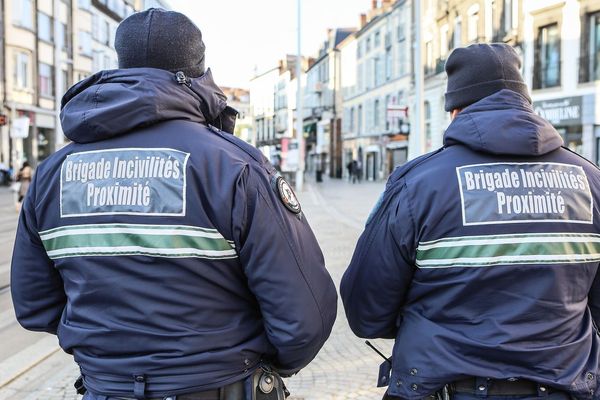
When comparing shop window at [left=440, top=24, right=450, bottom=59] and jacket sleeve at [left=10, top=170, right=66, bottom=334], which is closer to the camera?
jacket sleeve at [left=10, top=170, right=66, bottom=334]

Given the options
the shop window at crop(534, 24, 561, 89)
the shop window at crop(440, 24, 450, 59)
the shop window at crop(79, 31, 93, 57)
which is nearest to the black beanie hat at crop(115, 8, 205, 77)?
the shop window at crop(534, 24, 561, 89)

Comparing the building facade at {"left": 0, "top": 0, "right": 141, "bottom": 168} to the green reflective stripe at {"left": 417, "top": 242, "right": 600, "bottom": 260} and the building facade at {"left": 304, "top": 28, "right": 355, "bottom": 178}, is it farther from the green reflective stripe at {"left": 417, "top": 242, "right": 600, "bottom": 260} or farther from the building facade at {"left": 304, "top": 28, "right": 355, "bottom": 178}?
the green reflective stripe at {"left": 417, "top": 242, "right": 600, "bottom": 260}

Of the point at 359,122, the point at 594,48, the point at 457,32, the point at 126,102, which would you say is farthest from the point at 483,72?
the point at 359,122

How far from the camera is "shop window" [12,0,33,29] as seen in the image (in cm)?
3231

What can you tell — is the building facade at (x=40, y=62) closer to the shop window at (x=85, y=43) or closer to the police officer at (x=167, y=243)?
the shop window at (x=85, y=43)

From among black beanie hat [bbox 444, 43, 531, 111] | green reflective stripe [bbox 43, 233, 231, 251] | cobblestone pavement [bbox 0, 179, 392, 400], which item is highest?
black beanie hat [bbox 444, 43, 531, 111]

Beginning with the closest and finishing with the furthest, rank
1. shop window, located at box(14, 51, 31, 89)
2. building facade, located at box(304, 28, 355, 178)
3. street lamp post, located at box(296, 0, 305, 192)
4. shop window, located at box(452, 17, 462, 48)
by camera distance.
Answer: shop window, located at box(452, 17, 462, 48) → street lamp post, located at box(296, 0, 305, 192) → shop window, located at box(14, 51, 31, 89) → building facade, located at box(304, 28, 355, 178)

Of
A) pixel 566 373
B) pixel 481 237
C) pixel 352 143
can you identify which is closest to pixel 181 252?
pixel 481 237

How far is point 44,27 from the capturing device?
35.9m

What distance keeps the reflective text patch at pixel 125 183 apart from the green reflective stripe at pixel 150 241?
0.05 m

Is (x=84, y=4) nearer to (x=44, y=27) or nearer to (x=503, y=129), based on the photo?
Result: (x=44, y=27)

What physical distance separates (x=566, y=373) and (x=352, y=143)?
51310 mm

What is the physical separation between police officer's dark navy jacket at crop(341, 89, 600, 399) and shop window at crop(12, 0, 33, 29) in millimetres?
34994

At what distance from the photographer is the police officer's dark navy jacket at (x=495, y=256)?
6.47ft
